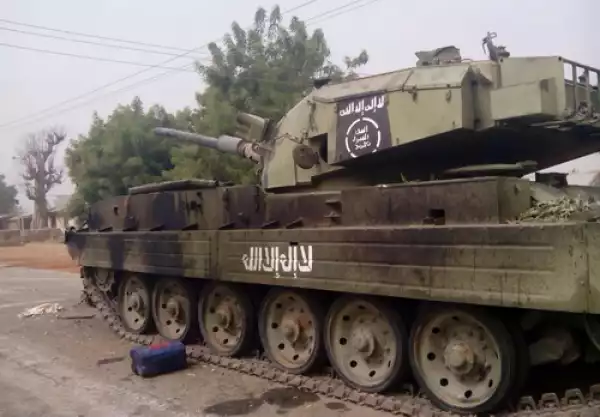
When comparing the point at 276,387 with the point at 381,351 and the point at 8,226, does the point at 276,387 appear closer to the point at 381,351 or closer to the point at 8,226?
the point at 381,351

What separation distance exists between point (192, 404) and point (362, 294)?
194cm

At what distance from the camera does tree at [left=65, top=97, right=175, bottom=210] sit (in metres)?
29.8

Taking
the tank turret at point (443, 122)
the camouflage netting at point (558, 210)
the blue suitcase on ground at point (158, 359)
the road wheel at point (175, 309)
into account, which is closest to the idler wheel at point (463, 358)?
the camouflage netting at point (558, 210)

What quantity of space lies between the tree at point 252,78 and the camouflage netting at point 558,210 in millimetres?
16145

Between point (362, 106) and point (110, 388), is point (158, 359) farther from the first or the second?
point (362, 106)

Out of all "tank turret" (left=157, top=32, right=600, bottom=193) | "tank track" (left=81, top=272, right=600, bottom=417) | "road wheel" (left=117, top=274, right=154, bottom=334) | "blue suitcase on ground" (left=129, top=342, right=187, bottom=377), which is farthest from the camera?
"road wheel" (left=117, top=274, right=154, bottom=334)

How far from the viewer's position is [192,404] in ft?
21.7

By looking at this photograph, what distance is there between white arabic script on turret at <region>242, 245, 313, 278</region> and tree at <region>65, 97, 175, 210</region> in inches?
866

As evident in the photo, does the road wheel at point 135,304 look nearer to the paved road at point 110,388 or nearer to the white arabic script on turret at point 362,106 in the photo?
the paved road at point 110,388

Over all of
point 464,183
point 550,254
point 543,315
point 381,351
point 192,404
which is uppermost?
point 464,183

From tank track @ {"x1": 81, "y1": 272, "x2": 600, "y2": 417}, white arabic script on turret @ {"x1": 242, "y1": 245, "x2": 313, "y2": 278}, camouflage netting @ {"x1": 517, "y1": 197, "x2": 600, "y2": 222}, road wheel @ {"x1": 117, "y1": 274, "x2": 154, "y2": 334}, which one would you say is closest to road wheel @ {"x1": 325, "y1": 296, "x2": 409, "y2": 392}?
tank track @ {"x1": 81, "y1": 272, "x2": 600, "y2": 417}

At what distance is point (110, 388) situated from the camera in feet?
23.9

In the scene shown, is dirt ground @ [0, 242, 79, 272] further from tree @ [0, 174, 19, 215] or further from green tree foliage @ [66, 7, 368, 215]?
tree @ [0, 174, 19, 215]

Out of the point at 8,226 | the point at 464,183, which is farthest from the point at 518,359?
the point at 8,226
